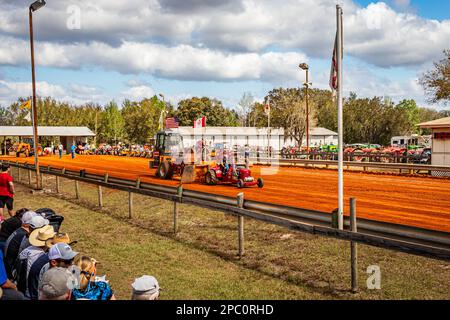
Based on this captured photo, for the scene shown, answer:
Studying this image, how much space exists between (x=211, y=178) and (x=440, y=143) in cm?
1404

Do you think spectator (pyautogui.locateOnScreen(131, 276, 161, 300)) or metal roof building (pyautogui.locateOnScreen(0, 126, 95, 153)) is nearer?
spectator (pyautogui.locateOnScreen(131, 276, 161, 300))

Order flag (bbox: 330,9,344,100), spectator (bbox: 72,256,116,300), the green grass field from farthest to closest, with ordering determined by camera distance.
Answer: flag (bbox: 330,9,344,100)
the green grass field
spectator (bbox: 72,256,116,300)

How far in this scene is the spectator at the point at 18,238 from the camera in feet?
23.2

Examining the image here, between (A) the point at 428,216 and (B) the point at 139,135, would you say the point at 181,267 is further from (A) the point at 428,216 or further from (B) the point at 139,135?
(B) the point at 139,135

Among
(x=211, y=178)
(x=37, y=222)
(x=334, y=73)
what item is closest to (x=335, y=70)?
(x=334, y=73)

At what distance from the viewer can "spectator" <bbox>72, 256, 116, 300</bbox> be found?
526 cm

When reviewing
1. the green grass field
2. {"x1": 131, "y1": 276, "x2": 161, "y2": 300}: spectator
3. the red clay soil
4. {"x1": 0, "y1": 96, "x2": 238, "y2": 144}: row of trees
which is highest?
{"x1": 0, "y1": 96, "x2": 238, "y2": 144}: row of trees

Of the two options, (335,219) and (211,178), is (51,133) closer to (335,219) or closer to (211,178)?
(211,178)

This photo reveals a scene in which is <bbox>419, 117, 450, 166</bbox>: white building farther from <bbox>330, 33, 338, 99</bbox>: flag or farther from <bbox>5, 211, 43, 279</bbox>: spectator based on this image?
<bbox>5, 211, 43, 279</bbox>: spectator

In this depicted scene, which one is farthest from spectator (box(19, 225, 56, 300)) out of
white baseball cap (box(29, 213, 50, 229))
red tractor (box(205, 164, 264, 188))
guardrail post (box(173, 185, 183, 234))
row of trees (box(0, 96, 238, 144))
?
row of trees (box(0, 96, 238, 144))

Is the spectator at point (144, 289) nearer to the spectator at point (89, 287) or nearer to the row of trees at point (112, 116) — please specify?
the spectator at point (89, 287)

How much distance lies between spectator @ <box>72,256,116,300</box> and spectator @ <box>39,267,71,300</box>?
19.5 inches

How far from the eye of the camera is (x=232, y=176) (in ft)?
65.7

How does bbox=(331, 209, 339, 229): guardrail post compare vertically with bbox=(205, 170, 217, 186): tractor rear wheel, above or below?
above
